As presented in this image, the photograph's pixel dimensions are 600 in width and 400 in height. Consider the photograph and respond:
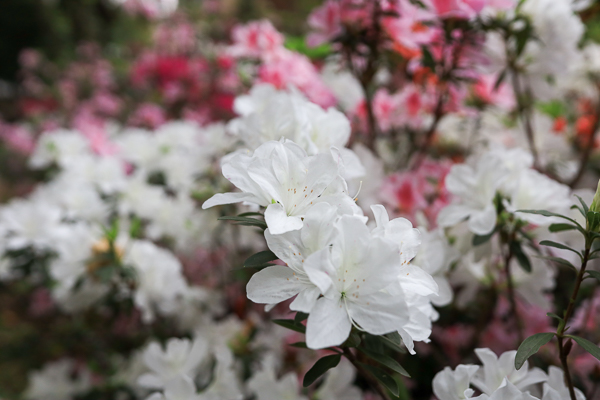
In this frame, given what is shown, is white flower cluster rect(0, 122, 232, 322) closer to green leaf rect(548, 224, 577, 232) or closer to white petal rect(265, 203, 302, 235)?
white petal rect(265, 203, 302, 235)

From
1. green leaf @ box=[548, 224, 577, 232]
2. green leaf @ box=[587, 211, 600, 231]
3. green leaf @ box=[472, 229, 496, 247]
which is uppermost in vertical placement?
green leaf @ box=[587, 211, 600, 231]

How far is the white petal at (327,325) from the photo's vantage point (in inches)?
18.9

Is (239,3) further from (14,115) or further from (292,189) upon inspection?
(292,189)

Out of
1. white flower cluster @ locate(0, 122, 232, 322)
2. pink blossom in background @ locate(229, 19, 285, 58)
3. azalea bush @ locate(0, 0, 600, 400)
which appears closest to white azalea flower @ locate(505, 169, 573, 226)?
azalea bush @ locate(0, 0, 600, 400)

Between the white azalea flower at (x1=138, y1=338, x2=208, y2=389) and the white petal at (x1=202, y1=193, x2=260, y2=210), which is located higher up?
the white petal at (x1=202, y1=193, x2=260, y2=210)

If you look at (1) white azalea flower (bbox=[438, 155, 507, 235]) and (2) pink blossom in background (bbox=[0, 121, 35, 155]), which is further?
(2) pink blossom in background (bbox=[0, 121, 35, 155])

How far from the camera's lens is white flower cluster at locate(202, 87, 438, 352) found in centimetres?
50

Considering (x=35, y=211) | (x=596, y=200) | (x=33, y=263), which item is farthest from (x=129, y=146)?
(x=596, y=200)

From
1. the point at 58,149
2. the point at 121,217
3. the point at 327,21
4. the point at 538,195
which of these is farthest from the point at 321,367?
the point at 58,149

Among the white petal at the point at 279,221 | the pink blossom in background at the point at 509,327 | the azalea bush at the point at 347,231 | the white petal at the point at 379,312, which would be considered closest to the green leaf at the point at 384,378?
the azalea bush at the point at 347,231

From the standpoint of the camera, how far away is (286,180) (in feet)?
1.94

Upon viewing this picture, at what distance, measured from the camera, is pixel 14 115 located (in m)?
5.12

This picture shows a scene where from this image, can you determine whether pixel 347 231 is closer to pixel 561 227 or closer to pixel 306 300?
pixel 306 300

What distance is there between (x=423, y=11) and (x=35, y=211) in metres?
1.30
